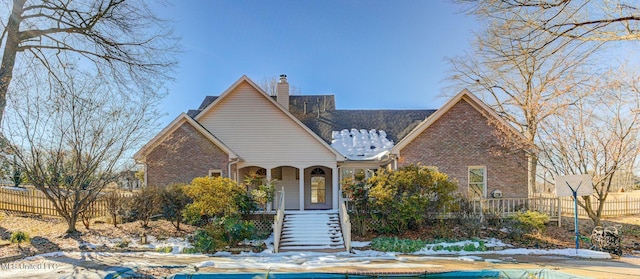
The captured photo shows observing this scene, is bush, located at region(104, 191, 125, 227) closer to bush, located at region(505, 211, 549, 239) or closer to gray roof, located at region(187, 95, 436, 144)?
gray roof, located at region(187, 95, 436, 144)

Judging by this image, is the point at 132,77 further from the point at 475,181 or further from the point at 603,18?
the point at 475,181

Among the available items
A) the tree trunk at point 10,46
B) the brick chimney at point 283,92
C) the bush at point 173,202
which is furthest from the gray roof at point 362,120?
the tree trunk at point 10,46

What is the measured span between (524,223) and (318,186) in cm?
919

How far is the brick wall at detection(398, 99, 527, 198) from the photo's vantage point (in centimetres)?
1543

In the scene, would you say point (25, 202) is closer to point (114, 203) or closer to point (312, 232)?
point (114, 203)

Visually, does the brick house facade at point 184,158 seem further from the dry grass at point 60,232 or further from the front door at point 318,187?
the front door at point 318,187

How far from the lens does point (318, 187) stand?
17.8m

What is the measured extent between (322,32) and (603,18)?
13767 millimetres

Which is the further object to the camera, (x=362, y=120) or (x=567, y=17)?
(x=362, y=120)

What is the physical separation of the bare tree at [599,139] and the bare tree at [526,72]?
2.15ft

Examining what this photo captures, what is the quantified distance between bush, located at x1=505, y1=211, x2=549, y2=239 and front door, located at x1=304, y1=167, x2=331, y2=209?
27.0 ft

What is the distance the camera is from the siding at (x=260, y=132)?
1627 cm

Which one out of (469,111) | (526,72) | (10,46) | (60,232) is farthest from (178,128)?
(526,72)

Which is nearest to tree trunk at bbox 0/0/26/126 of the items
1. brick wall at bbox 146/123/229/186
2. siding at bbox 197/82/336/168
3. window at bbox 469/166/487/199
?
brick wall at bbox 146/123/229/186
